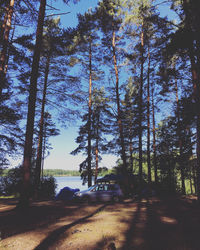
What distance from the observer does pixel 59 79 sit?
41.2 feet

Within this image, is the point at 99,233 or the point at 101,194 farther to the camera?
the point at 101,194

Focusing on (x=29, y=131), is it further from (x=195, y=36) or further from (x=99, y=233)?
(x=195, y=36)

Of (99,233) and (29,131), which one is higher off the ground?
(29,131)

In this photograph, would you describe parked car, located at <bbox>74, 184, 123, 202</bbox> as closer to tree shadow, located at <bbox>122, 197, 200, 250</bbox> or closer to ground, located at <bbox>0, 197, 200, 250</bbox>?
ground, located at <bbox>0, 197, 200, 250</bbox>

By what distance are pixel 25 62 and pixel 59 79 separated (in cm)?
334

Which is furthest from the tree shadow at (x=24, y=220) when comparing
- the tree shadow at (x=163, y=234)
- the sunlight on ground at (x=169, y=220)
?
the sunlight on ground at (x=169, y=220)

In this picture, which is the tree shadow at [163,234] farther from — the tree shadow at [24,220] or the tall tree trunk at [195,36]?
the tall tree trunk at [195,36]

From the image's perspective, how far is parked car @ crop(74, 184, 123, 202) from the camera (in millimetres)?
10180

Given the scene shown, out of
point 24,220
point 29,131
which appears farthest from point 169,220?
point 29,131

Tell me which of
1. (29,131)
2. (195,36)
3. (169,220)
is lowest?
(169,220)

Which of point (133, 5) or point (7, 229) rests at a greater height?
point (133, 5)

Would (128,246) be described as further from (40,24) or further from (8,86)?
(8,86)

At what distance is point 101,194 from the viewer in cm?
1038

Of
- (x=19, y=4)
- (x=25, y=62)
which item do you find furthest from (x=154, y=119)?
(x=19, y=4)
